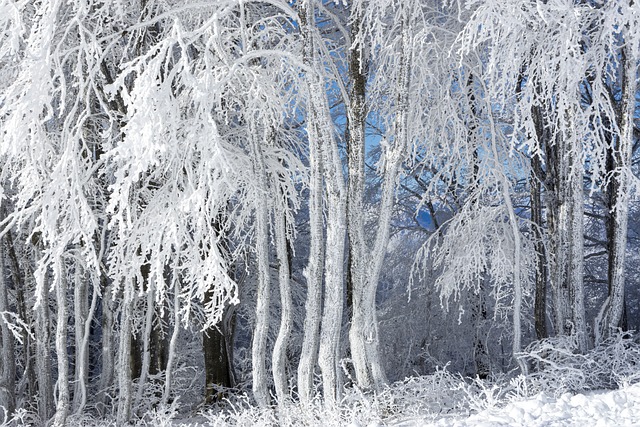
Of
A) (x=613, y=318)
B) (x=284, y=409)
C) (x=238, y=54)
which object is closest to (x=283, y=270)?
(x=284, y=409)

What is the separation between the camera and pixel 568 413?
545 centimetres

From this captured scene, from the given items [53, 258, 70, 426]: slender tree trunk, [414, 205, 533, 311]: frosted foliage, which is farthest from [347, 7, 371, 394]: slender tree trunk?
[53, 258, 70, 426]: slender tree trunk

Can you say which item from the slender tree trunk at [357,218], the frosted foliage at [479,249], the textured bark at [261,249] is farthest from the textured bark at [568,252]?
the textured bark at [261,249]

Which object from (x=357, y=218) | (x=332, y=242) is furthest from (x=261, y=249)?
(x=357, y=218)

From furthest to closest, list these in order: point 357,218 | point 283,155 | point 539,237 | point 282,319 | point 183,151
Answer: point 539,237 < point 283,155 < point 357,218 < point 282,319 < point 183,151

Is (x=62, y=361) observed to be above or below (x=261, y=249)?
below

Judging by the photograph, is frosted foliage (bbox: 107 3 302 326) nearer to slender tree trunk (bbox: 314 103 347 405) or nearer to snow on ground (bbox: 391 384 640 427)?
slender tree trunk (bbox: 314 103 347 405)

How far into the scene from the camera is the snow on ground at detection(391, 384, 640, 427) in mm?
5195

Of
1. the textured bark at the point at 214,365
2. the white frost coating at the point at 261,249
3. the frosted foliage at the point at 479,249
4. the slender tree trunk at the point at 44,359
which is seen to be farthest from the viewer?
the textured bark at the point at 214,365

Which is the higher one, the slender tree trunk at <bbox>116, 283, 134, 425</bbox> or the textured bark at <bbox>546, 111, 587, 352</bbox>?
the textured bark at <bbox>546, 111, 587, 352</bbox>

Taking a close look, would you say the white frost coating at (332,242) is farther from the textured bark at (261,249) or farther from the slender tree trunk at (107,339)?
the slender tree trunk at (107,339)

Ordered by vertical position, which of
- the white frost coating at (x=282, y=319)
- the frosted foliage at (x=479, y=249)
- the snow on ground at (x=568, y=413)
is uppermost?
the frosted foliage at (x=479, y=249)

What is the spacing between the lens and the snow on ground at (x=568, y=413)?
205 inches

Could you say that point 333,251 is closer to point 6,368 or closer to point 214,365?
point 214,365
